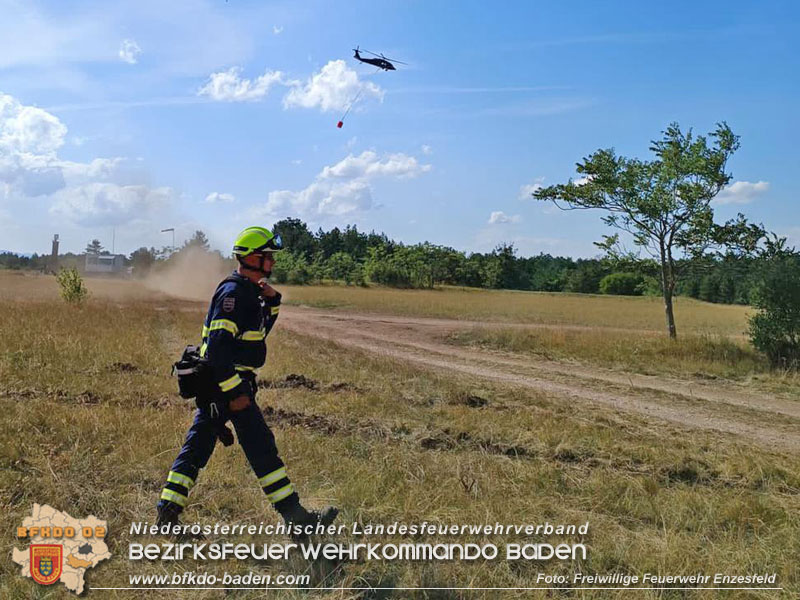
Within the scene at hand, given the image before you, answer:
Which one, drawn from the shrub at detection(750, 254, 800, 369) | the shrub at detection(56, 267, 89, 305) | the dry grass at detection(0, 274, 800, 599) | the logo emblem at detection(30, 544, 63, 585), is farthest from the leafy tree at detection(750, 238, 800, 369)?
the shrub at detection(56, 267, 89, 305)

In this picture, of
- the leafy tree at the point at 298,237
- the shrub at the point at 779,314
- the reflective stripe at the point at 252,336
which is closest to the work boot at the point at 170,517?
the reflective stripe at the point at 252,336

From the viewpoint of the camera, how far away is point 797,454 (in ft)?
22.9

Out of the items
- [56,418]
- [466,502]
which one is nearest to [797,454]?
[466,502]

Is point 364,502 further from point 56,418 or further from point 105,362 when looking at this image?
point 105,362

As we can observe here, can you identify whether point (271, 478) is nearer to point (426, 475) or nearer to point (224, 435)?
point (224, 435)

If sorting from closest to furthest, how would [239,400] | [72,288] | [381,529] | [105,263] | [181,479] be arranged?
[239,400] < [181,479] < [381,529] < [72,288] < [105,263]

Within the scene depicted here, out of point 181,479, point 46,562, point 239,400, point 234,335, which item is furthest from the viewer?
point 181,479

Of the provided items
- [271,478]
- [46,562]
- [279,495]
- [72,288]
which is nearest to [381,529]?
[279,495]

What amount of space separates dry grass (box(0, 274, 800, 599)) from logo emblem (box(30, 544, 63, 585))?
0.11 m

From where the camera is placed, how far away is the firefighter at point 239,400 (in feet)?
13.2

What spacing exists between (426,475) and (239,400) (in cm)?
221

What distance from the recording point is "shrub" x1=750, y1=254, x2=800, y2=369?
1302 cm

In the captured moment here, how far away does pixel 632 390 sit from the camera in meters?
11.0

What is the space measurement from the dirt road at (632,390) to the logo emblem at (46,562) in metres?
7.87
